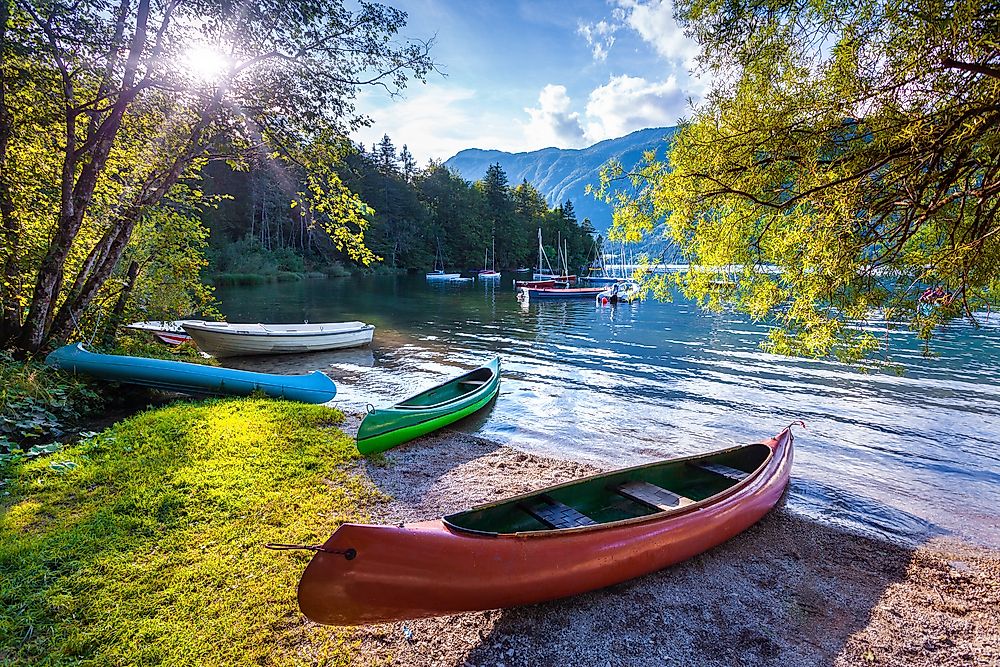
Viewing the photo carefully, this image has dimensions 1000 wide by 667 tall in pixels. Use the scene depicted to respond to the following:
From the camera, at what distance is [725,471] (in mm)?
6410

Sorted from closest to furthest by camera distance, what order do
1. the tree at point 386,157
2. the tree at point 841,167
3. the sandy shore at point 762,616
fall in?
the sandy shore at point 762,616, the tree at point 841,167, the tree at point 386,157

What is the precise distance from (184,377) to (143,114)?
5.63 m

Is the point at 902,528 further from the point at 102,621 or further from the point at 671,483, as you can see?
the point at 102,621

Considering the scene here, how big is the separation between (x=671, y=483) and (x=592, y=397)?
674 centimetres

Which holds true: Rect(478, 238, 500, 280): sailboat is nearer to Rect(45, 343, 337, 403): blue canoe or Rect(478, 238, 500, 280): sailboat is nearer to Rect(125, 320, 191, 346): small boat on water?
Rect(125, 320, 191, 346): small boat on water

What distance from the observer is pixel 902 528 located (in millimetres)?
6344

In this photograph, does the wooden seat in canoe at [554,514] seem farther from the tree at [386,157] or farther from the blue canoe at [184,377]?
the tree at [386,157]

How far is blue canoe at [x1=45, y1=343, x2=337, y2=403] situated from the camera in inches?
360

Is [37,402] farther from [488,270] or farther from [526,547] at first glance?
[488,270]

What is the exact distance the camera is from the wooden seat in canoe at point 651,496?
5.24 m

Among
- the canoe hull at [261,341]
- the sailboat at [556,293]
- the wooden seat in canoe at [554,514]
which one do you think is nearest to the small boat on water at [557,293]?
the sailboat at [556,293]

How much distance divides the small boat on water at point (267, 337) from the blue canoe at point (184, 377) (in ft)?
17.4

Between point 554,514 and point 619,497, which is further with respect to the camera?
point 619,497

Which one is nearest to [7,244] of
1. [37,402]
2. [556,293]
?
[37,402]
